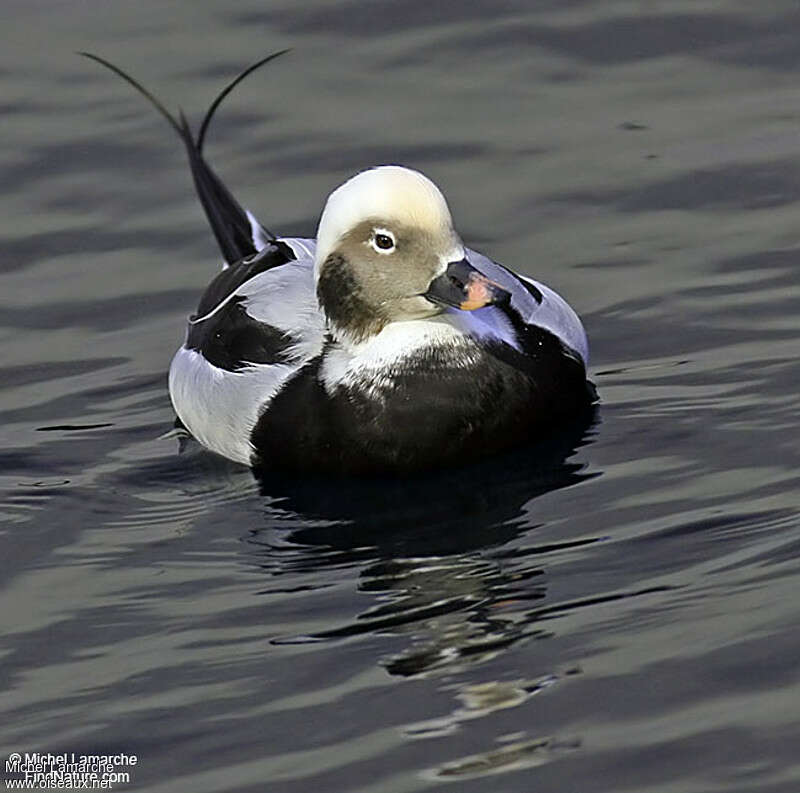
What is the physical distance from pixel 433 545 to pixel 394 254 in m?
0.84

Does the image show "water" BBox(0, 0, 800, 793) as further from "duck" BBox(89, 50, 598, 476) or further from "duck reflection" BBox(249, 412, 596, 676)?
"duck" BBox(89, 50, 598, 476)

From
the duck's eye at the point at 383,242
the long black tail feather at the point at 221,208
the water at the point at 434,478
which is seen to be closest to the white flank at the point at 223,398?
the water at the point at 434,478

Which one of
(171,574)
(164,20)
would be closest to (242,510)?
(171,574)

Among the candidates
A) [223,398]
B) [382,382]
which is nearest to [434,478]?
[382,382]

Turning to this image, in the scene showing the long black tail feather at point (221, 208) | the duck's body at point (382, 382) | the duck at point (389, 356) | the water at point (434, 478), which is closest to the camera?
the water at point (434, 478)

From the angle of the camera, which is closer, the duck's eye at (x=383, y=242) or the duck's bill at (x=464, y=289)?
the duck's bill at (x=464, y=289)

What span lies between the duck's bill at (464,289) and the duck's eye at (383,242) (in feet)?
0.50

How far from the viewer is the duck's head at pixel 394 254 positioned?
240 inches

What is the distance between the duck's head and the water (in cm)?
52

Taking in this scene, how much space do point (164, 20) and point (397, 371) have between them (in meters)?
3.67

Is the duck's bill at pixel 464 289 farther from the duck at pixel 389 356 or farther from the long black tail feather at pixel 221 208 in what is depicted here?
the long black tail feather at pixel 221 208

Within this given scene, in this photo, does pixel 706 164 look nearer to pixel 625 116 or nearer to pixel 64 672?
pixel 625 116

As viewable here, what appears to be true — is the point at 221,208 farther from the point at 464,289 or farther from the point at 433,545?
the point at 433,545

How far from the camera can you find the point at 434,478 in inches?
249
